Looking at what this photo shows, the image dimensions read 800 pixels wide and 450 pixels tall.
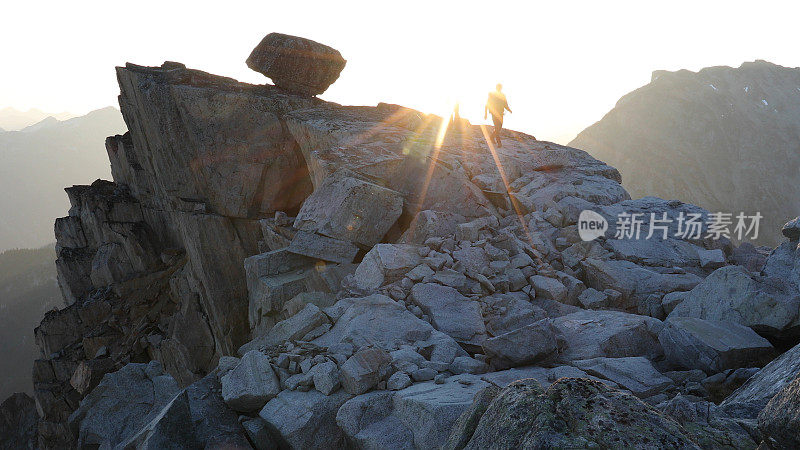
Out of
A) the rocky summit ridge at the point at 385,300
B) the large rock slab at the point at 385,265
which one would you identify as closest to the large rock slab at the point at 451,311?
the rocky summit ridge at the point at 385,300

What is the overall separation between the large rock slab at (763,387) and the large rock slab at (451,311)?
4.11 meters

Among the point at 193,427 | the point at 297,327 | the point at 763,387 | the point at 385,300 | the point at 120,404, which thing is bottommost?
the point at 120,404

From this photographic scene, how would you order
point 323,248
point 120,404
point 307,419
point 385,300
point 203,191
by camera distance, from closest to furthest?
1. point 307,419
2. point 385,300
3. point 323,248
4. point 120,404
5. point 203,191

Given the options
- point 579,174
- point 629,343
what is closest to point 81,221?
point 579,174

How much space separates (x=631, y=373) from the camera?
682 centimetres

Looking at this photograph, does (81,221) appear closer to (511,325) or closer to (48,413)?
(48,413)

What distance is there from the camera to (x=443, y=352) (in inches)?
299

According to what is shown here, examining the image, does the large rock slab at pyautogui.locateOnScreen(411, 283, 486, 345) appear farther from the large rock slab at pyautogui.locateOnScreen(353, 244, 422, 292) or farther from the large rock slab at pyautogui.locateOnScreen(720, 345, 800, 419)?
the large rock slab at pyautogui.locateOnScreen(720, 345, 800, 419)

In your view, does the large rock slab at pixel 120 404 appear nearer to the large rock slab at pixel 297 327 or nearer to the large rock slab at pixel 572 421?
the large rock slab at pixel 297 327

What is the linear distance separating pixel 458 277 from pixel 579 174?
1161 cm

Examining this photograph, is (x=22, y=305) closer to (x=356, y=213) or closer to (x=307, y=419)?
(x=356, y=213)

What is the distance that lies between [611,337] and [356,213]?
7.81m

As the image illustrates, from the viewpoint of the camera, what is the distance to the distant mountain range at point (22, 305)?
7811 centimetres

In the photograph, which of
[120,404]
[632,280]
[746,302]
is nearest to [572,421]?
[746,302]
